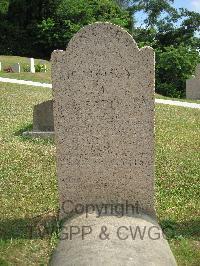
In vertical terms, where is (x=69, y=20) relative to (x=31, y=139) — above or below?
above

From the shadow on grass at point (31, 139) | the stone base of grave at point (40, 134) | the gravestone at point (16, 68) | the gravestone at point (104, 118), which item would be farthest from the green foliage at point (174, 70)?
the gravestone at point (104, 118)

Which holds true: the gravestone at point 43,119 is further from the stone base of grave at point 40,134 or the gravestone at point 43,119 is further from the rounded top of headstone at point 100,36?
the rounded top of headstone at point 100,36

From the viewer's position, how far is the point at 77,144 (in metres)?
5.33

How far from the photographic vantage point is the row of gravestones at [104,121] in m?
5.12

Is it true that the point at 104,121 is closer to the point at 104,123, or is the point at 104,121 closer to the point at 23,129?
the point at 104,123

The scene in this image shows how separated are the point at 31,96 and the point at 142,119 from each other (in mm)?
12803

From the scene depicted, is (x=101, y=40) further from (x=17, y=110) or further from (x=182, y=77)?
(x=182, y=77)

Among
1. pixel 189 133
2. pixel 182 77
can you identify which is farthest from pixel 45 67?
pixel 189 133

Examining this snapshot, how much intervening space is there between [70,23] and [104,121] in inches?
1454

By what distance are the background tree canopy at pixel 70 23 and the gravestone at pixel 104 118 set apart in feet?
103

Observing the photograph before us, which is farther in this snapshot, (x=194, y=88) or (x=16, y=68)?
(x=16, y=68)

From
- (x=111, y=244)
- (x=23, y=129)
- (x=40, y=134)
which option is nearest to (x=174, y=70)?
(x=23, y=129)

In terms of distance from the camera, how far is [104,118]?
5258 millimetres

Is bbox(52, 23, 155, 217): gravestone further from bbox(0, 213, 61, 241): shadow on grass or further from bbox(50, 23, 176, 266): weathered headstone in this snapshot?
bbox(0, 213, 61, 241): shadow on grass
